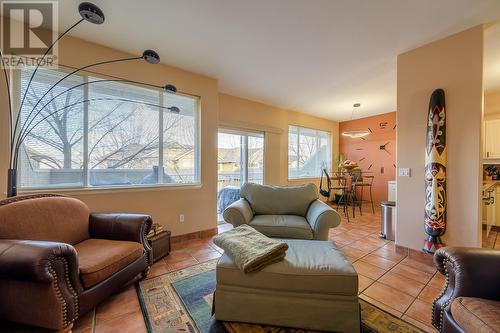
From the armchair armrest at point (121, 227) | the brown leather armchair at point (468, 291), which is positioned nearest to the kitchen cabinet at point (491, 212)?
the brown leather armchair at point (468, 291)

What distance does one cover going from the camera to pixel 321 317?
51.3 inches

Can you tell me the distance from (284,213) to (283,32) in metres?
2.14

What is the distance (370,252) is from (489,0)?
276 cm

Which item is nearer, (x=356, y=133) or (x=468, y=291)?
(x=468, y=291)

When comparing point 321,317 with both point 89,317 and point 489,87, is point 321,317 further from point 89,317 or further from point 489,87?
point 489,87

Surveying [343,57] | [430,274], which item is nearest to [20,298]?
[430,274]

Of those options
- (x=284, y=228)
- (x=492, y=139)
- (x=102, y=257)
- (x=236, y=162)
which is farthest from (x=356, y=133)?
(x=102, y=257)

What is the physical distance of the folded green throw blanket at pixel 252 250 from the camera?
53.7 inches

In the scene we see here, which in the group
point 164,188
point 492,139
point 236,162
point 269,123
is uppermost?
point 269,123

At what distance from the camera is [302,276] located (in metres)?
1.32

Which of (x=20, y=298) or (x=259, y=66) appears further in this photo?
(x=259, y=66)

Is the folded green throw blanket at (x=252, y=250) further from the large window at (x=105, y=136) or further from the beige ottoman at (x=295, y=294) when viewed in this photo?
the large window at (x=105, y=136)

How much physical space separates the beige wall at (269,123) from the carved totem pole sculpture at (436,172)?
282cm

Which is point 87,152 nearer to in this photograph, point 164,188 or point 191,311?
point 164,188
